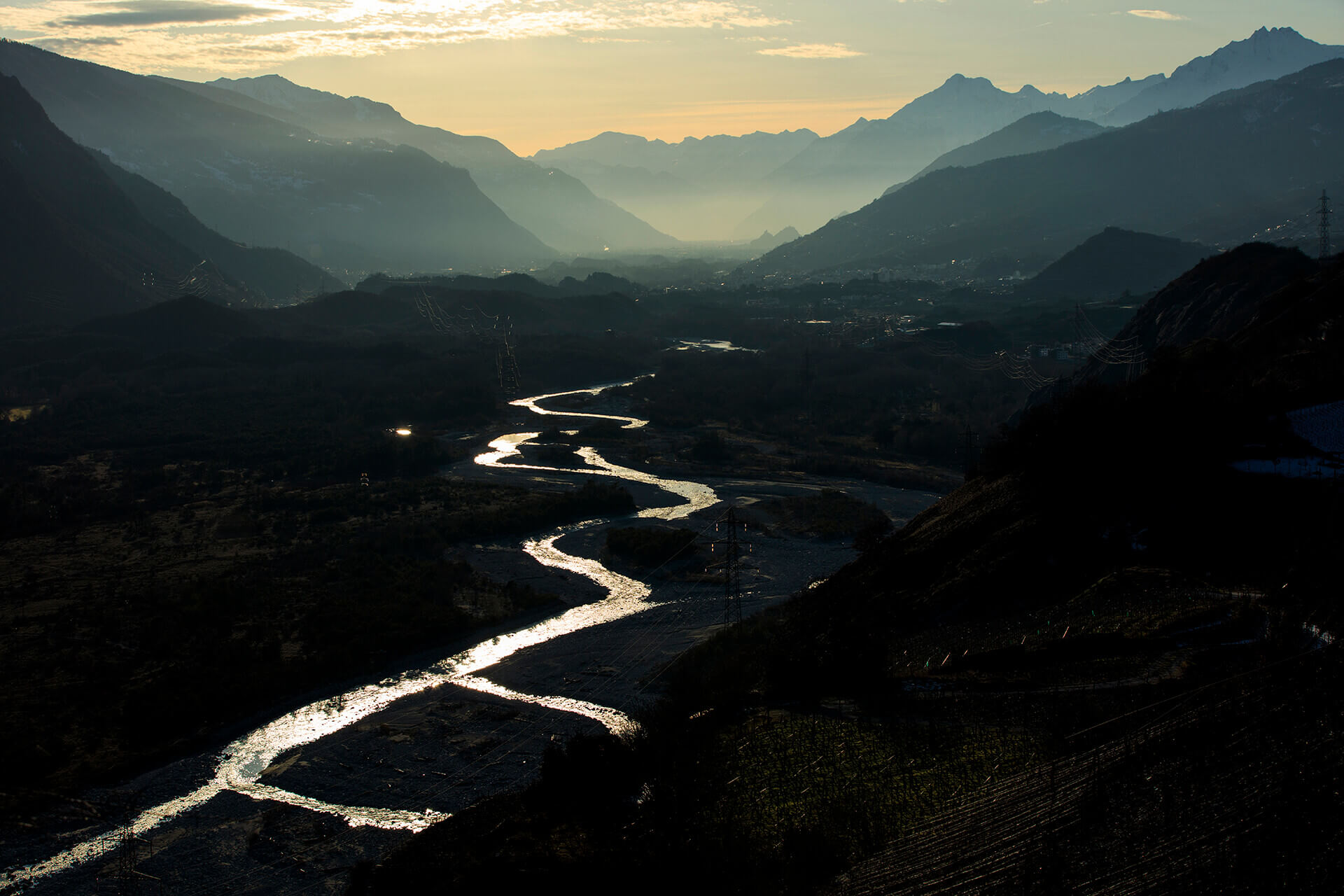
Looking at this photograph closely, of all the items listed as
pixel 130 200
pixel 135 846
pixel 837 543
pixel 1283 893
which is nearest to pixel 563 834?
pixel 135 846

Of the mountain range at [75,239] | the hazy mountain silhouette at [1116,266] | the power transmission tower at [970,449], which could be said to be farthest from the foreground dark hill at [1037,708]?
the mountain range at [75,239]

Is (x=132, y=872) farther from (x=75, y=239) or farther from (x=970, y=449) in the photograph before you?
(x=75, y=239)

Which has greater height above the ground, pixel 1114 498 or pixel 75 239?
pixel 75 239

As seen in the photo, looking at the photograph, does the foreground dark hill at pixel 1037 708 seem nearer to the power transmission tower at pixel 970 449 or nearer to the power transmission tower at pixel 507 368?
the power transmission tower at pixel 970 449

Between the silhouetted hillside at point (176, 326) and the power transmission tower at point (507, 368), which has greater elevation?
the silhouetted hillside at point (176, 326)

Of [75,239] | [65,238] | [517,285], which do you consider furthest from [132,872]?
[517,285]

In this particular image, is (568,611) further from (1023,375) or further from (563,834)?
(1023,375)

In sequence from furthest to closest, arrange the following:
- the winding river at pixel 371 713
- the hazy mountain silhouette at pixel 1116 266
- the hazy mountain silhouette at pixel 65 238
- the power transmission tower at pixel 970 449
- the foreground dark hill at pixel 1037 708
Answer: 1. the hazy mountain silhouette at pixel 1116 266
2. the hazy mountain silhouette at pixel 65 238
3. the power transmission tower at pixel 970 449
4. the winding river at pixel 371 713
5. the foreground dark hill at pixel 1037 708

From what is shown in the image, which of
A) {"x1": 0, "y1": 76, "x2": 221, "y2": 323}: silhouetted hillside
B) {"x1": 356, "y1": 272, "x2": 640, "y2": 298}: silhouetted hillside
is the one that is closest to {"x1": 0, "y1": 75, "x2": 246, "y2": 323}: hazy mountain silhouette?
{"x1": 0, "y1": 76, "x2": 221, "y2": 323}: silhouetted hillside
